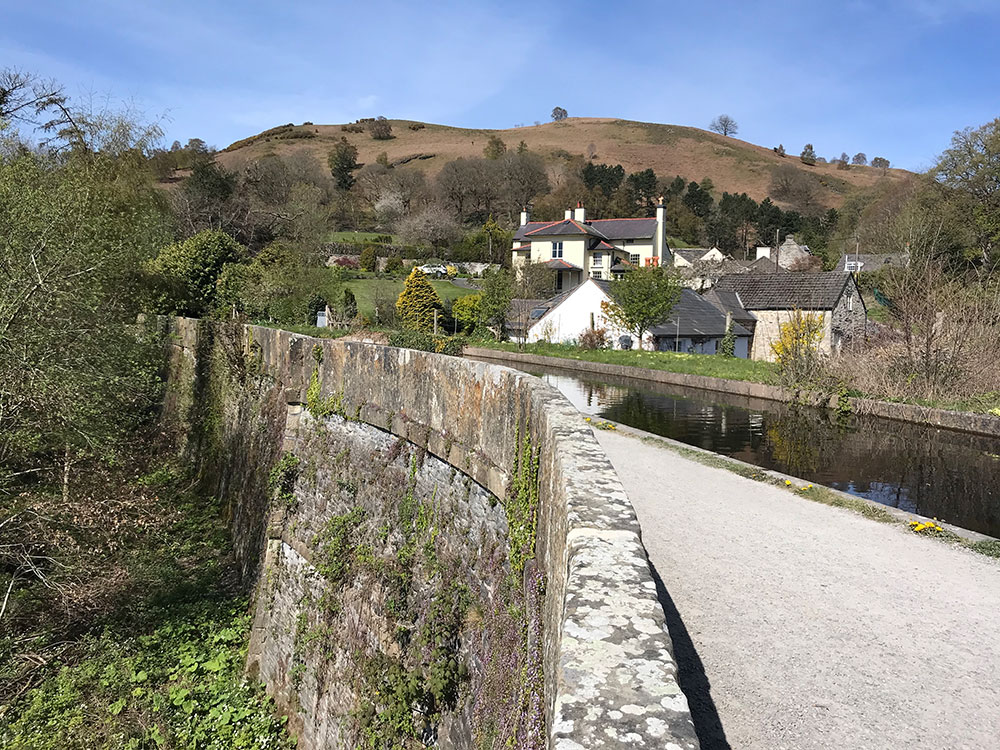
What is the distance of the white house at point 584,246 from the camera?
57.0 metres

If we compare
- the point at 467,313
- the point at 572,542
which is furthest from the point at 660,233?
the point at 572,542

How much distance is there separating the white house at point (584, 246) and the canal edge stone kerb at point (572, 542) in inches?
1929

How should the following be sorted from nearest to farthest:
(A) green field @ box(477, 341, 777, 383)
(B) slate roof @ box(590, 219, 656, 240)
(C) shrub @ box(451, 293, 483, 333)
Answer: (A) green field @ box(477, 341, 777, 383) < (C) shrub @ box(451, 293, 483, 333) < (B) slate roof @ box(590, 219, 656, 240)

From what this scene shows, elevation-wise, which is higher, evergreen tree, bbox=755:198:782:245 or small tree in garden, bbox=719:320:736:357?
evergreen tree, bbox=755:198:782:245

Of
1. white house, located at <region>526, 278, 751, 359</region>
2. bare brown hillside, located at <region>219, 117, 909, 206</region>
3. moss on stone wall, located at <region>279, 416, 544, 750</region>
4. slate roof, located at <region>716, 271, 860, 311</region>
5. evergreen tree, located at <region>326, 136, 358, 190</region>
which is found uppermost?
bare brown hillside, located at <region>219, 117, 909, 206</region>

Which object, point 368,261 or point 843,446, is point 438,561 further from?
point 368,261

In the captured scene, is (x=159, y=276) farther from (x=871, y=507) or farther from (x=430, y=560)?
(x=871, y=507)

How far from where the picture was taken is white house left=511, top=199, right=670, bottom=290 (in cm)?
5697

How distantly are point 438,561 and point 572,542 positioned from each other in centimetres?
359

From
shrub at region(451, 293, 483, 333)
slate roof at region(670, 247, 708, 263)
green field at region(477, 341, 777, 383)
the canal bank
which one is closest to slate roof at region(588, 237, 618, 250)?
slate roof at region(670, 247, 708, 263)

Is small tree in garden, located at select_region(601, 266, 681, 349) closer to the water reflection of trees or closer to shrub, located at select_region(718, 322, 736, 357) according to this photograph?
shrub, located at select_region(718, 322, 736, 357)

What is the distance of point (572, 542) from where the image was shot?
225 cm

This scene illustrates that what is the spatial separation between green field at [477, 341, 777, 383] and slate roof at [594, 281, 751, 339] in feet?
9.26

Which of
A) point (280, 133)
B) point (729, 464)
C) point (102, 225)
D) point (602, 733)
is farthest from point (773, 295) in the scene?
point (280, 133)
